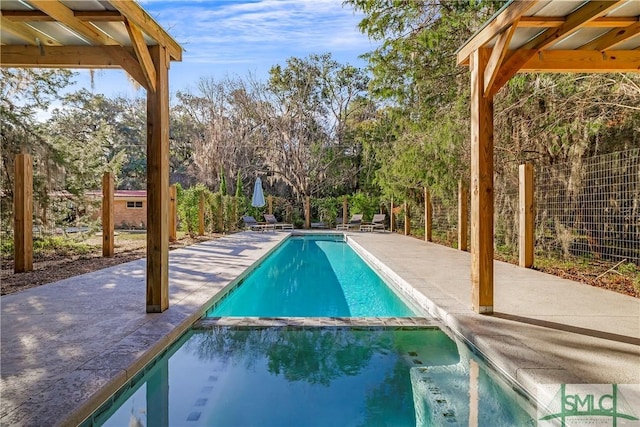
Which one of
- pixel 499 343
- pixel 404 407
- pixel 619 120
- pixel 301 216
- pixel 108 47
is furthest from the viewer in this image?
pixel 301 216

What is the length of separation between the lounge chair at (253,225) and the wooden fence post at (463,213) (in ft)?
33.7

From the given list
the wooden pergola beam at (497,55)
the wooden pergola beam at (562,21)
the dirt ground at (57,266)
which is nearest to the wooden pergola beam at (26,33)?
the dirt ground at (57,266)

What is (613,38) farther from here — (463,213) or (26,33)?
(463,213)

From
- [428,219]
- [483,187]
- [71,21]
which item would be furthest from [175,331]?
[428,219]

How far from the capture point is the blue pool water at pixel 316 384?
2.48 metres

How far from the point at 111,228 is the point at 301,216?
1259 centimetres

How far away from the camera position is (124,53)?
158 inches

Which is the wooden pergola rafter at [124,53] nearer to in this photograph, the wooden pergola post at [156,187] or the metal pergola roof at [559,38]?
the wooden pergola post at [156,187]

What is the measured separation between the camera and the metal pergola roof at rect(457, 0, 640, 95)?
332 centimetres

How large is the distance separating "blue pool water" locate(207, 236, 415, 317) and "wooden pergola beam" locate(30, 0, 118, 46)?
302 cm

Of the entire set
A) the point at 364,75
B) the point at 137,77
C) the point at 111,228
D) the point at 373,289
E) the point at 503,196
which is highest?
the point at 364,75

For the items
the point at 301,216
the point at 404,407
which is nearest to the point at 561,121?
the point at 404,407

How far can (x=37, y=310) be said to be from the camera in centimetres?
407

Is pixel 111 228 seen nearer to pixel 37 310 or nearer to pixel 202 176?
pixel 37 310
